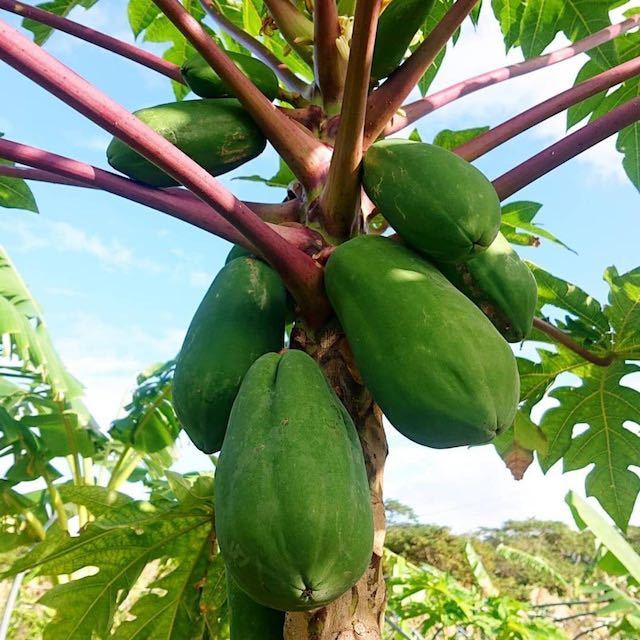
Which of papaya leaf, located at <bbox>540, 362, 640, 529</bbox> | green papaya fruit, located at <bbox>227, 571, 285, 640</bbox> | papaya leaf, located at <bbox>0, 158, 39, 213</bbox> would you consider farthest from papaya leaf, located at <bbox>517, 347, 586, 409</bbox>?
papaya leaf, located at <bbox>0, 158, 39, 213</bbox>

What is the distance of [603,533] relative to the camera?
10.2 feet

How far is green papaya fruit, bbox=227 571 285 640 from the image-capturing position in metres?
1.15

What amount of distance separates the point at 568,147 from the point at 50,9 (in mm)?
1737

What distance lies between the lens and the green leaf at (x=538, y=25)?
2.07 m

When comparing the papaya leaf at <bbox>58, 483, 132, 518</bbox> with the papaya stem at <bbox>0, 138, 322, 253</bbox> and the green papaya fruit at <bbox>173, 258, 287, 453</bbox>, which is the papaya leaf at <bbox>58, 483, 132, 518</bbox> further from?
the papaya stem at <bbox>0, 138, 322, 253</bbox>

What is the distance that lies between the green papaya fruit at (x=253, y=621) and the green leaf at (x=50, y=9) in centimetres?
187

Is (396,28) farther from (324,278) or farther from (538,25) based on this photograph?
(538,25)

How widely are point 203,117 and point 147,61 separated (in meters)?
0.53

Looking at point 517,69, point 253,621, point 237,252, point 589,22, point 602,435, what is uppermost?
point 589,22

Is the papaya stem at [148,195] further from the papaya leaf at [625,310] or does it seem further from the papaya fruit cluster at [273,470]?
the papaya leaf at [625,310]

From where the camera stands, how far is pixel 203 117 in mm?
1413

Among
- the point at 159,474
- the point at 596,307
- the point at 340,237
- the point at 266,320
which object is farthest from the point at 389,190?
the point at 159,474

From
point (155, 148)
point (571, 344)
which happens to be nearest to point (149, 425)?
point (571, 344)

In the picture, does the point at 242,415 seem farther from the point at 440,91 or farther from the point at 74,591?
the point at 440,91
